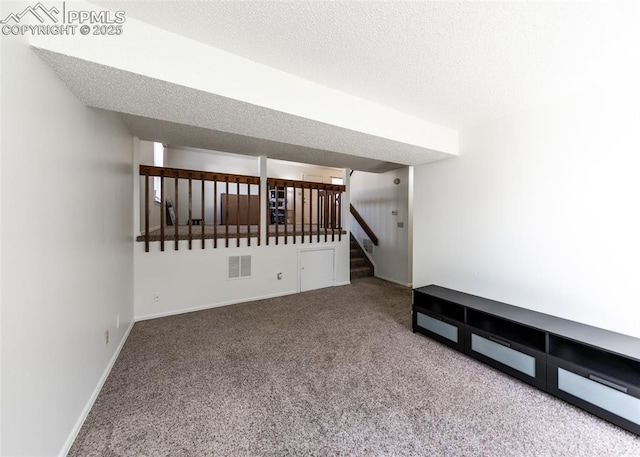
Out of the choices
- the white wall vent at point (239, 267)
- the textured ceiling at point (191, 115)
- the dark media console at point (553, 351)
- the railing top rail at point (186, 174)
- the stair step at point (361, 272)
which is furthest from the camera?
the stair step at point (361, 272)

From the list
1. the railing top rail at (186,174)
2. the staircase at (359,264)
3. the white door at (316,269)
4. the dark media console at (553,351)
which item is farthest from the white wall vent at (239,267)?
the dark media console at (553,351)

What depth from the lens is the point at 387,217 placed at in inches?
219

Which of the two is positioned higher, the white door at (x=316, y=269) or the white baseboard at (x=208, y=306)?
the white door at (x=316, y=269)

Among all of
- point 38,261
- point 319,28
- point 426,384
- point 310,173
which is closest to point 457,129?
point 319,28

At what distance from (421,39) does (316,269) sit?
3889 millimetres

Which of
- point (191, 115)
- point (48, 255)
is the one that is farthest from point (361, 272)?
point (48, 255)

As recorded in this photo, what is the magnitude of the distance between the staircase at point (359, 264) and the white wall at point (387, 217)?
151 millimetres

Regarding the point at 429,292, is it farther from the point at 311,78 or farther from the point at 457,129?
the point at 311,78

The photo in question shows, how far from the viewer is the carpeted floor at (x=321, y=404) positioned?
1472 mm

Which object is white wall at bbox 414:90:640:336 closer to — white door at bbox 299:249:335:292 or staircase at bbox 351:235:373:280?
white door at bbox 299:249:335:292

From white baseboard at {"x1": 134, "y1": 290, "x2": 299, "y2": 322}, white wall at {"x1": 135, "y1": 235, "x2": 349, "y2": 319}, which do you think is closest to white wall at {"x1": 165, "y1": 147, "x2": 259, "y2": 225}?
white wall at {"x1": 135, "y1": 235, "x2": 349, "y2": 319}

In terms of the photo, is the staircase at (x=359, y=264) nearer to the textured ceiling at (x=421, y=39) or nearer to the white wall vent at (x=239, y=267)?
the white wall vent at (x=239, y=267)

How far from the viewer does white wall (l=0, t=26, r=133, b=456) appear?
3.31 feet

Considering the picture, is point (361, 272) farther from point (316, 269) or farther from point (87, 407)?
point (87, 407)
